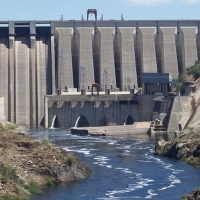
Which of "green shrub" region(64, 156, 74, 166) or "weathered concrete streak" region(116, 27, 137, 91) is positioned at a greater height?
"weathered concrete streak" region(116, 27, 137, 91)

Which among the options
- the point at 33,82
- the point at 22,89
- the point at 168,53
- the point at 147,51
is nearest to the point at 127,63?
the point at 147,51

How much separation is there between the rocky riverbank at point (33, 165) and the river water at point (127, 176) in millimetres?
756

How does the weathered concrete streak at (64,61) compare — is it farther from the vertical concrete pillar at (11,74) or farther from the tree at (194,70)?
the tree at (194,70)

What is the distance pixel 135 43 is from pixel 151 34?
2875 millimetres

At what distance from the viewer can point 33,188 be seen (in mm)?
47469

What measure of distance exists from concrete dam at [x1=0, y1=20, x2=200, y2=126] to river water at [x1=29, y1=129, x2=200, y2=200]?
3841cm

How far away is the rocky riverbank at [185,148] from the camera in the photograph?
212 ft

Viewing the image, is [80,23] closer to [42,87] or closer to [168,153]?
[42,87]

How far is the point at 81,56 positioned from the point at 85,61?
94 cm

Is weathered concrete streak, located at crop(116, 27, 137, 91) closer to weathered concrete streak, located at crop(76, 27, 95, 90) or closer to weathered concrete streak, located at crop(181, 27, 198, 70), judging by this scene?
weathered concrete streak, located at crop(76, 27, 95, 90)

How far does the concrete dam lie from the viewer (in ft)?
386

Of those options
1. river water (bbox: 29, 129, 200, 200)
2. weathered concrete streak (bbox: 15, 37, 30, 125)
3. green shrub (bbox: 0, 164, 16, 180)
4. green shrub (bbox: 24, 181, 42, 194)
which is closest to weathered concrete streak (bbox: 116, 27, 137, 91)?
weathered concrete streak (bbox: 15, 37, 30, 125)

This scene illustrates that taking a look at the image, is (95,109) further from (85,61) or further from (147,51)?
(147,51)

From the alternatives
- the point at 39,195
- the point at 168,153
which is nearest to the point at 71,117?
the point at 168,153
